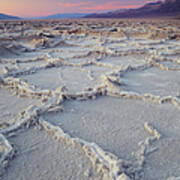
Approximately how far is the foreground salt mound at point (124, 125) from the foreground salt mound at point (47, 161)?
37 centimetres

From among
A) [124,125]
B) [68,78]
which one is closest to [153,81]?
[68,78]

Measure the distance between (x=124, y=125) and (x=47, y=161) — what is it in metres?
1.39

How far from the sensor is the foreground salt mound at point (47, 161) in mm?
2443

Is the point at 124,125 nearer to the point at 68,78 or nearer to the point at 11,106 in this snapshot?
the point at 11,106

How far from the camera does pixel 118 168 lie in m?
2.30

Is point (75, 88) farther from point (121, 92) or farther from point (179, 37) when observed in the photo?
point (179, 37)

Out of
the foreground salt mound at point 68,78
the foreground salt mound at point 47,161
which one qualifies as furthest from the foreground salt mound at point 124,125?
the foreground salt mound at point 68,78

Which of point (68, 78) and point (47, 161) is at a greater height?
point (68, 78)

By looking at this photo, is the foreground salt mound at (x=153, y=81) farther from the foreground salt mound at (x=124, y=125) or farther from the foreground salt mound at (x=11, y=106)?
the foreground salt mound at (x=11, y=106)

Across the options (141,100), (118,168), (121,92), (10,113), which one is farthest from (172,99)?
(10,113)

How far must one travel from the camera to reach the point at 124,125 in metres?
3.48

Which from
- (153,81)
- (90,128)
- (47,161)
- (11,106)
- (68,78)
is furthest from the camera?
(68,78)

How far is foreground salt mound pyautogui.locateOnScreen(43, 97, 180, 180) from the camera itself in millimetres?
2701

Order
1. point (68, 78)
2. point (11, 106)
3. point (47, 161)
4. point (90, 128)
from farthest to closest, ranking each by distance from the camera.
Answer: point (68, 78) < point (11, 106) < point (90, 128) < point (47, 161)
